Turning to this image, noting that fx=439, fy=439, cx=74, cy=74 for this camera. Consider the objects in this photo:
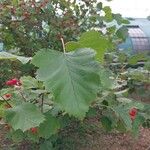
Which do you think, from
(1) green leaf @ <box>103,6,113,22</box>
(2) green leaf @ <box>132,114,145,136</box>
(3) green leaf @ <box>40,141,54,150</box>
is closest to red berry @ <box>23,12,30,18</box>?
(1) green leaf @ <box>103,6,113,22</box>

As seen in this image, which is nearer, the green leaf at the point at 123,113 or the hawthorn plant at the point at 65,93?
the hawthorn plant at the point at 65,93

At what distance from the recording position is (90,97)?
150 centimetres

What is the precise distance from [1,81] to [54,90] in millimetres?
3996

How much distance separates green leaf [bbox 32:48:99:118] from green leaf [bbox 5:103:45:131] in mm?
321

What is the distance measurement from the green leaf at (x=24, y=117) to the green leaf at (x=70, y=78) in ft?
1.05

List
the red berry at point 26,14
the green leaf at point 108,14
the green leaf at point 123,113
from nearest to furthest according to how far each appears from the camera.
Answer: the green leaf at point 123,113
the green leaf at point 108,14
the red berry at point 26,14

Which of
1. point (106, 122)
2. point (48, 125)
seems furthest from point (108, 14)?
point (48, 125)

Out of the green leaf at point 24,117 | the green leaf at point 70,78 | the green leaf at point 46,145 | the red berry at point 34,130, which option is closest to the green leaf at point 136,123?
the red berry at point 34,130

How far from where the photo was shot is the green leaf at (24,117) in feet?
5.90

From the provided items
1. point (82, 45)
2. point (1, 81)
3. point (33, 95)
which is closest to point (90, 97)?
point (82, 45)

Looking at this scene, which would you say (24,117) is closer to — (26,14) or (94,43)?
(94,43)

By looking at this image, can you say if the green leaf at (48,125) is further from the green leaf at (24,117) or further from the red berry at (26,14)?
the red berry at (26,14)

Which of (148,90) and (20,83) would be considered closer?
(20,83)

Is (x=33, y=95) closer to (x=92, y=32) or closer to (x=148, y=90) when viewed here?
(x=92, y=32)
